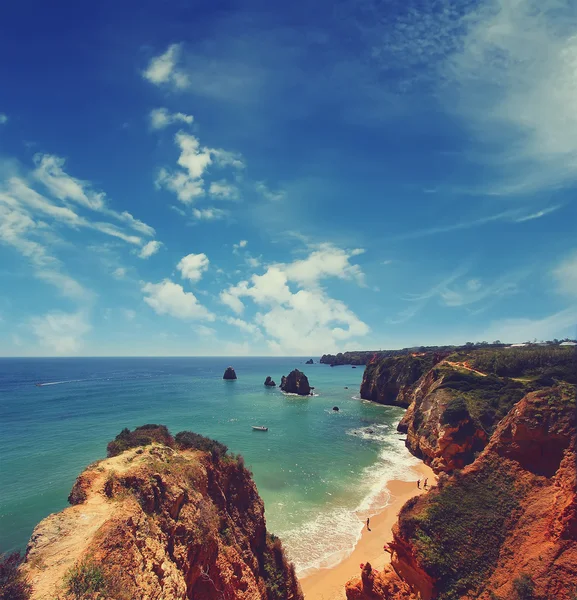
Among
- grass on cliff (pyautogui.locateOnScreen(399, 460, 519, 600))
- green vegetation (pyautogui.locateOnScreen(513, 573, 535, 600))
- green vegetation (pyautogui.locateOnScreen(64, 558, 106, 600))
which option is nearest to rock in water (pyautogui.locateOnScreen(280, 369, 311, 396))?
grass on cliff (pyautogui.locateOnScreen(399, 460, 519, 600))

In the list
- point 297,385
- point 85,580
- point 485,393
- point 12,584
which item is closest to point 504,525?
point 85,580

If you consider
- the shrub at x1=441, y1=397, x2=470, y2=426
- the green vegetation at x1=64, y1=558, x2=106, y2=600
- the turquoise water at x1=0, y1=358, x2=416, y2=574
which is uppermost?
the green vegetation at x1=64, y1=558, x2=106, y2=600

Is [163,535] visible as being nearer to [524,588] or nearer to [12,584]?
[12,584]

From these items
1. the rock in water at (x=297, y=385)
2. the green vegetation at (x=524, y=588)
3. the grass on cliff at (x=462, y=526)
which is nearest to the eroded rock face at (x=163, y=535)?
the grass on cliff at (x=462, y=526)

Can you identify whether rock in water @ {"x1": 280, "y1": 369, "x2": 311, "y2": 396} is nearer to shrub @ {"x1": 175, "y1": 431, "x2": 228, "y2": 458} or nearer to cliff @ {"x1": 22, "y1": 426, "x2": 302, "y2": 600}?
cliff @ {"x1": 22, "y1": 426, "x2": 302, "y2": 600}

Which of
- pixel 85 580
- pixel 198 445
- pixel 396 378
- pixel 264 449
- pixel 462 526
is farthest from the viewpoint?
pixel 396 378

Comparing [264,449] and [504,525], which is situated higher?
[504,525]

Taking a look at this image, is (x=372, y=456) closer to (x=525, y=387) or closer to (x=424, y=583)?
(x=525, y=387)
